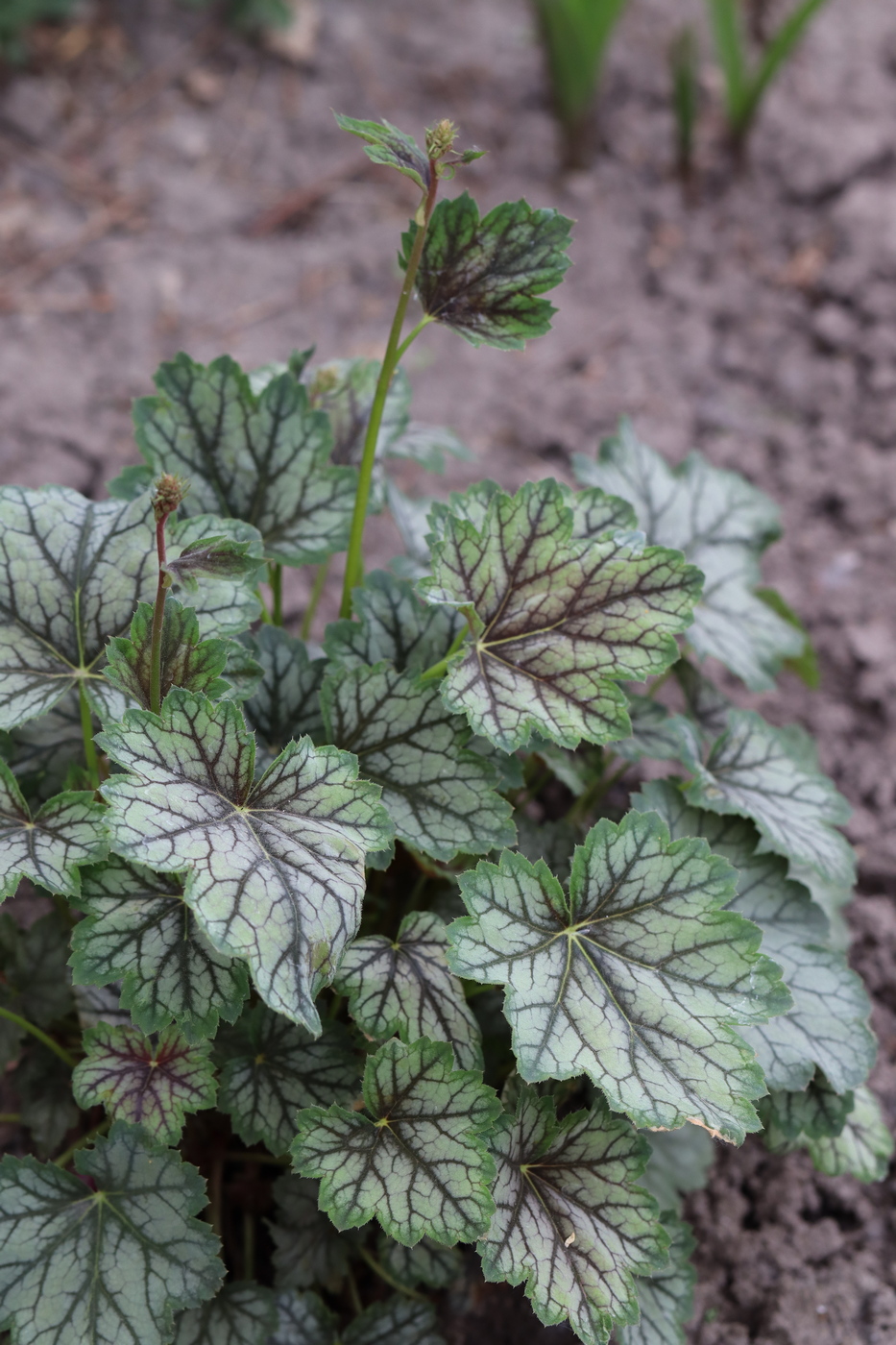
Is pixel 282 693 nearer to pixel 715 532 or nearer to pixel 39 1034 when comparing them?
pixel 39 1034

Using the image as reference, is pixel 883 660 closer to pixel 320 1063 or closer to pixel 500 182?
pixel 320 1063

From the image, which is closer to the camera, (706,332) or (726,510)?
(726,510)

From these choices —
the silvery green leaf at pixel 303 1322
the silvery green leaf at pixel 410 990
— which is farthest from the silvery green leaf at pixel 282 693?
the silvery green leaf at pixel 303 1322

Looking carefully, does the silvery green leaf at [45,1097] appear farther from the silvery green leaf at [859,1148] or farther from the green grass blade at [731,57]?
the green grass blade at [731,57]

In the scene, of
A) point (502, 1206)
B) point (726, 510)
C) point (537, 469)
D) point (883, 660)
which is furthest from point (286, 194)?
point (502, 1206)

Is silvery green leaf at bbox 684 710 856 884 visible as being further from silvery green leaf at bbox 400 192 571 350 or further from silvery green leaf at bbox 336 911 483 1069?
silvery green leaf at bbox 400 192 571 350

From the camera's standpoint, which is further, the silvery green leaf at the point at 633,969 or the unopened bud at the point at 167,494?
the silvery green leaf at the point at 633,969
